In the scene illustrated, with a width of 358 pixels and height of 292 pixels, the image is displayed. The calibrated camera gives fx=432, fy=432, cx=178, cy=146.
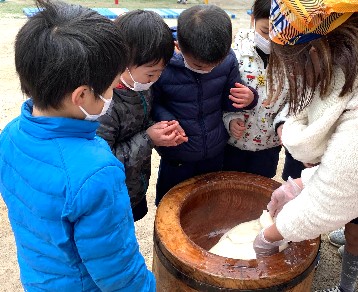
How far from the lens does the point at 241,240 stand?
1.79 meters

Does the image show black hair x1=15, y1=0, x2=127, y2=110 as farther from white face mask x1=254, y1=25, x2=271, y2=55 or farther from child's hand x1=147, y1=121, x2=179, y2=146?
white face mask x1=254, y1=25, x2=271, y2=55

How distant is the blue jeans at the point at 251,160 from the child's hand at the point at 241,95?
34 cm

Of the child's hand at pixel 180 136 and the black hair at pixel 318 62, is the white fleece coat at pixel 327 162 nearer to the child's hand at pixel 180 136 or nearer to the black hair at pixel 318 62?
the black hair at pixel 318 62

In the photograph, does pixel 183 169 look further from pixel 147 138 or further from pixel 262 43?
pixel 262 43

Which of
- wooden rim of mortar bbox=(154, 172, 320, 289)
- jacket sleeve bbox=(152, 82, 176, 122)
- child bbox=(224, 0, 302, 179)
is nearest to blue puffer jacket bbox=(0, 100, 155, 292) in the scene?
wooden rim of mortar bbox=(154, 172, 320, 289)

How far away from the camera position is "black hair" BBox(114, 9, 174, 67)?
1518mm

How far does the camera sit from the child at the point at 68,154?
97 cm

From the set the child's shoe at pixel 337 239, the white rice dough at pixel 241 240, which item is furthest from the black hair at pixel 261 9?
the child's shoe at pixel 337 239

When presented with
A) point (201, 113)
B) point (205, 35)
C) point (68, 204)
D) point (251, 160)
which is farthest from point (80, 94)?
point (251, 160)

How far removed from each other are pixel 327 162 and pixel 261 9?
99cm

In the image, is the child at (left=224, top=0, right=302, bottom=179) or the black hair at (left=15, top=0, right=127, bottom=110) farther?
the child at (left=224, top=0, right=302, bottom=179)

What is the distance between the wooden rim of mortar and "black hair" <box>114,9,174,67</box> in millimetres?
556

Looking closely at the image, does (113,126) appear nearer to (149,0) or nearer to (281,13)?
(281,13)

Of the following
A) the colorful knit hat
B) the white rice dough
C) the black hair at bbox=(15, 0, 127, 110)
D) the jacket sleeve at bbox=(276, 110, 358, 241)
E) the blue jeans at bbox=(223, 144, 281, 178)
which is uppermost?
the colorful knit hat
